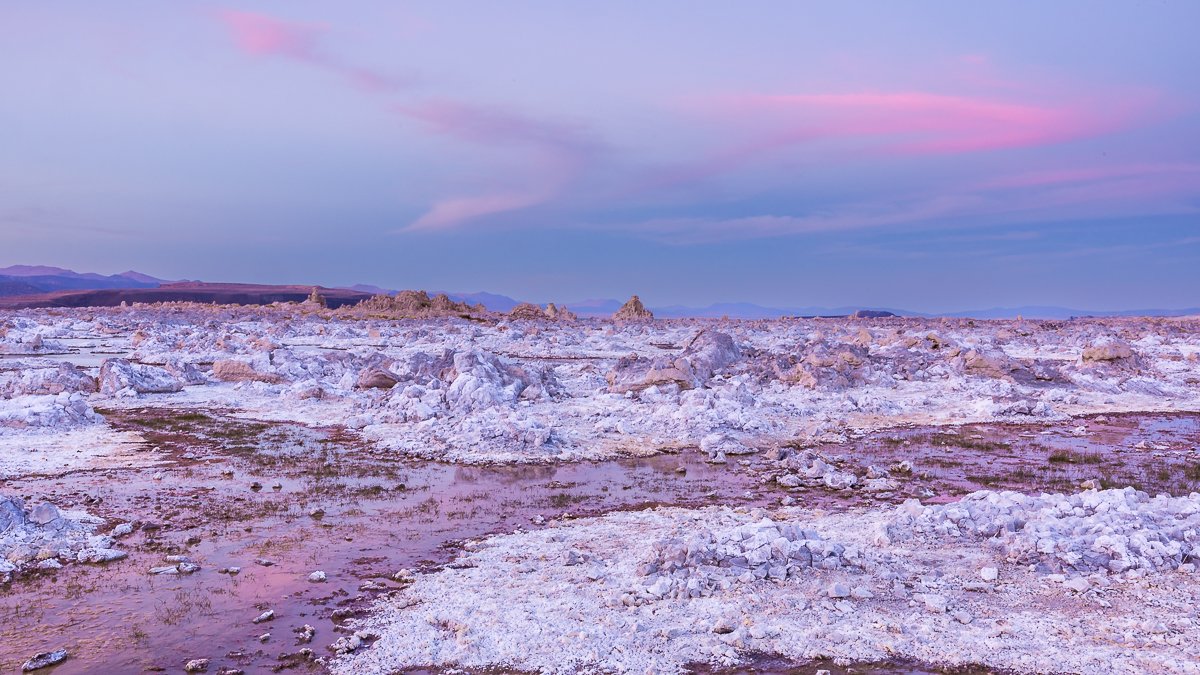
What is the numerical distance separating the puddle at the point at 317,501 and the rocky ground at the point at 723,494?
17cm

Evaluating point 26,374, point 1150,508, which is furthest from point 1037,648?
point 26,374

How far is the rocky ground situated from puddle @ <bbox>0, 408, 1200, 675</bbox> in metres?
0.17

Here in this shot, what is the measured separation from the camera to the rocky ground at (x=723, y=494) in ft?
29.0

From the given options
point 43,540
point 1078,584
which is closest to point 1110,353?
point 1078,584

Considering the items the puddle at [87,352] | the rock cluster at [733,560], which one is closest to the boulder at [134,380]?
the puddle at [87,352]

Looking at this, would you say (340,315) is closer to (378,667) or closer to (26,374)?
(26,374)

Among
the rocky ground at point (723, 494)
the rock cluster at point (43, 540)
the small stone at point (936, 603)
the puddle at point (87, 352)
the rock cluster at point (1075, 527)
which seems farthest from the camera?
the puddle at point (87, 352)

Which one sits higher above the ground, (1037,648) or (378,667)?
(1037,648)

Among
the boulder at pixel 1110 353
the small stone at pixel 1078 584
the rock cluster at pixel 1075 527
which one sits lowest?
the small stone at pixel 1078 584

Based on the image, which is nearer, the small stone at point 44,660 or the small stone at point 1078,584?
the small stone at point 44,660

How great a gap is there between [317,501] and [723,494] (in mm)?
7868

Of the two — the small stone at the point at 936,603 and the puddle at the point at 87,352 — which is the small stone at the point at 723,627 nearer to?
the small stone at the point at 936,603

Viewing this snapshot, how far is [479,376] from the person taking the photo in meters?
25.6

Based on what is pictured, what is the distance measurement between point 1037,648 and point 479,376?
1924 centimetres
